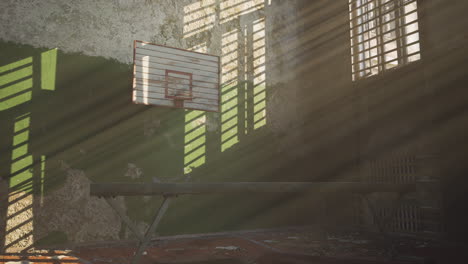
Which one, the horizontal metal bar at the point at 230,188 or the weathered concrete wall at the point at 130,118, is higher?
the weathered concrete wall at the point at 130,118

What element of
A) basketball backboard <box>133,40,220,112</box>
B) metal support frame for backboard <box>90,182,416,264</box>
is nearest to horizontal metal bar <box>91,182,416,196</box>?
metal support frame for backboard <box>90,182,416,264</box>

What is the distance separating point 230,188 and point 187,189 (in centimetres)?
35

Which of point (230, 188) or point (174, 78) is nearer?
point (230, 188)

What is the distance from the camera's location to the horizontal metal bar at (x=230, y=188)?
2.26 meters

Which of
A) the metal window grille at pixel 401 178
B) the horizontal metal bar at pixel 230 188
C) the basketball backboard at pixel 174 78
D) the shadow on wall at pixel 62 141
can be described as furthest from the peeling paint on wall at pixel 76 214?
the metal window grille at pixel 401 178

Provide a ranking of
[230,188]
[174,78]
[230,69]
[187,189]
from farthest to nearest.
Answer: [230,69] < [174,78] < [230,188] < [187,189]

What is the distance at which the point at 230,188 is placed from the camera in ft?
8.70

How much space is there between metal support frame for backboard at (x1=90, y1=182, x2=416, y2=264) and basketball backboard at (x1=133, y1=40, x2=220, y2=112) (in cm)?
180

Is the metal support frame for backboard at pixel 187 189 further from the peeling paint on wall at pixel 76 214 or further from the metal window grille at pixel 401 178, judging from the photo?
the peeling paint on wall at pixel 76 214

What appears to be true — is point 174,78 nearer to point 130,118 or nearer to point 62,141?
point 130,118

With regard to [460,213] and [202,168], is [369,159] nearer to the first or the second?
Answer: [460,213]

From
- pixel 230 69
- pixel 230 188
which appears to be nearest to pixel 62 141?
pixel 230 188

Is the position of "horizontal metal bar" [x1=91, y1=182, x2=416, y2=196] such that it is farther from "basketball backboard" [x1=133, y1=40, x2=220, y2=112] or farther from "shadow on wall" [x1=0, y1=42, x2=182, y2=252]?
"basketball backboard" [x1=133, y1=40, x2=220, y2=112]

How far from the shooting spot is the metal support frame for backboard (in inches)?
88.5
